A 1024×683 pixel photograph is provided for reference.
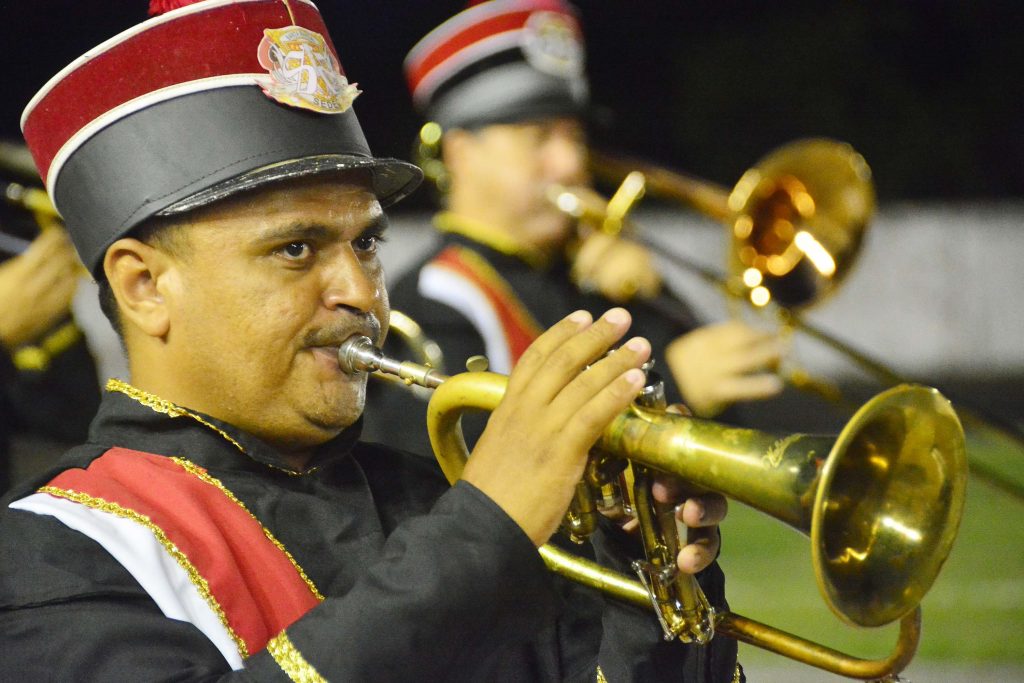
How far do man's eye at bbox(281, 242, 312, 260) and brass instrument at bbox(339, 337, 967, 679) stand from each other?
0.54 ft

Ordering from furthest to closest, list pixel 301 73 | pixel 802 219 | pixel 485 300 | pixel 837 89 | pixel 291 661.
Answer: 1. pixel 837 89
2. pixel 802 219
3. pixel 485 300
4. pixel 301 73
5. pixel 291 661

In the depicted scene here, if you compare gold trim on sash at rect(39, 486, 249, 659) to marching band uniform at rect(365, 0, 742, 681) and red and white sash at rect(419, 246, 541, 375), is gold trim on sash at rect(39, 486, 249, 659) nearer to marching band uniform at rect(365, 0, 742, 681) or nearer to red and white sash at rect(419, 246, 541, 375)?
marching band uniform at rect(365, 0, 742, 681)

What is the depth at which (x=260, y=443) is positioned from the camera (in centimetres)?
212

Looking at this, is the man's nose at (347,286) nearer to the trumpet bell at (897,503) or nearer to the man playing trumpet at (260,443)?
the man playing trumpet at (260,443)

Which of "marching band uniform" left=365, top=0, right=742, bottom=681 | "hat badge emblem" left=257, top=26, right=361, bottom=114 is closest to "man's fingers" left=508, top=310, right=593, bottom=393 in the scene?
"hat badge emblem" left=257, top=26, right=361, bottom=114

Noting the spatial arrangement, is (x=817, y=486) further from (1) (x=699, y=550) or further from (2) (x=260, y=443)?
(2) (x=260, y=443)

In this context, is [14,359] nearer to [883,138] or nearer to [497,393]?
[497,393]

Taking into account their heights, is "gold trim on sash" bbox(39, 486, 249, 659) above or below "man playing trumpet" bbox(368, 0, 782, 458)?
above

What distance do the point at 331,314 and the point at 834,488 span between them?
2.84 ft

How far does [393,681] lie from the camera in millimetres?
1725

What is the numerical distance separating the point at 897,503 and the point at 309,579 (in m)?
0.95

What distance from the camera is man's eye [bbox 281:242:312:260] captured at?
6.76 ft

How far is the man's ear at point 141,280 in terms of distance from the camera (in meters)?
2.08

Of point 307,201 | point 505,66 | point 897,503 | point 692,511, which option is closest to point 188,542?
point 307,201
